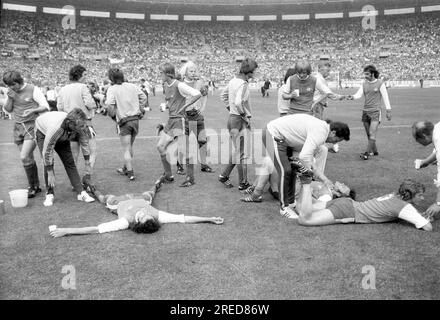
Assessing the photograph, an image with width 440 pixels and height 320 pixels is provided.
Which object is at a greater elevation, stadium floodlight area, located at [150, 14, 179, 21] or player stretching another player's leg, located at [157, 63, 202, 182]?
stadium floodlight area, located at [150, 14, 179, 21]

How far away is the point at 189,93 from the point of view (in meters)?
6.60

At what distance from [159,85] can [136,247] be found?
1535 inches

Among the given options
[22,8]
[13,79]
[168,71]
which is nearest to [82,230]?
[13,79]

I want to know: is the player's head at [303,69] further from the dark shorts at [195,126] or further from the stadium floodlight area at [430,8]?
the stadium floodlight area at [430,8]

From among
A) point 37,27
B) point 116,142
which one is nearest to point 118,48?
point 37,27

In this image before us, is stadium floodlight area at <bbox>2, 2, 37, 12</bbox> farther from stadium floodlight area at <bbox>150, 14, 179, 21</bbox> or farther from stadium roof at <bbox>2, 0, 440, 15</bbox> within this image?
stadium floodlight area at <bbox>150, 14, 179, 21</bbox>

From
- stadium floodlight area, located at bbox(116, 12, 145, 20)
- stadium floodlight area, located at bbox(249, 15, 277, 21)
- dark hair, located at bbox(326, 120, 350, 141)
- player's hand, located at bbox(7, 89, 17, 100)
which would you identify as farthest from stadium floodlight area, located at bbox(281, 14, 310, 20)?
dark hair, located at bbox(326, 120, 350, 141)

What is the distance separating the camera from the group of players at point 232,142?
→ 4672 millimetres

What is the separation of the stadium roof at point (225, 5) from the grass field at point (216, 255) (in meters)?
40.5

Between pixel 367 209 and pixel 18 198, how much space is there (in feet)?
16.1

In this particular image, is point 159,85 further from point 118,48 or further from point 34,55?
point 34,55

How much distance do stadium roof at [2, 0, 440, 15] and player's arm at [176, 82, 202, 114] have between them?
38.8 meters

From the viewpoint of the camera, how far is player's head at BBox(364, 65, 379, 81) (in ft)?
27.5

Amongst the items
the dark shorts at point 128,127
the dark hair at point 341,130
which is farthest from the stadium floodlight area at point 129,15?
the dark hair at point 341,130
